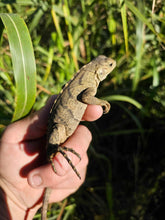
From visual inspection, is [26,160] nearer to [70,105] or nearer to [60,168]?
[60,168]

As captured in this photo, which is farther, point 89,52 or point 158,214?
point 89,52

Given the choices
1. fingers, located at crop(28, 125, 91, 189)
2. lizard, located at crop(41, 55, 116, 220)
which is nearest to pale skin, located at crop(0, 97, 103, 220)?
fingers, located at crop(28, 125, 91, 189)

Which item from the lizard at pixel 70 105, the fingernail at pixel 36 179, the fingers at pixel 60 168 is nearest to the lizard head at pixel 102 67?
the lizard at pixel 70 105

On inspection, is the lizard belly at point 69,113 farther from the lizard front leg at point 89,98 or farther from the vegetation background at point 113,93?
the vegetation background at point 113,93

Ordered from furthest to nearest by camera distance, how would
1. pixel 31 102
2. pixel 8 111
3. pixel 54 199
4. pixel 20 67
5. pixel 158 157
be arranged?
pixel 158 157 → pixel 8 111 → pixel 54 199 → pixel 31 102 → pixel 20 67

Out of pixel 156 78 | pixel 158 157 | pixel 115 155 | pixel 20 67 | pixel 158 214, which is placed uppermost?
pixel 20 67

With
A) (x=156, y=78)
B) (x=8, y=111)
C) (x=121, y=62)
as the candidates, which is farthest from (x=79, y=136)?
(x=121, y=62)

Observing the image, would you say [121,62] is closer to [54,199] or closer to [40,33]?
[40,33]
